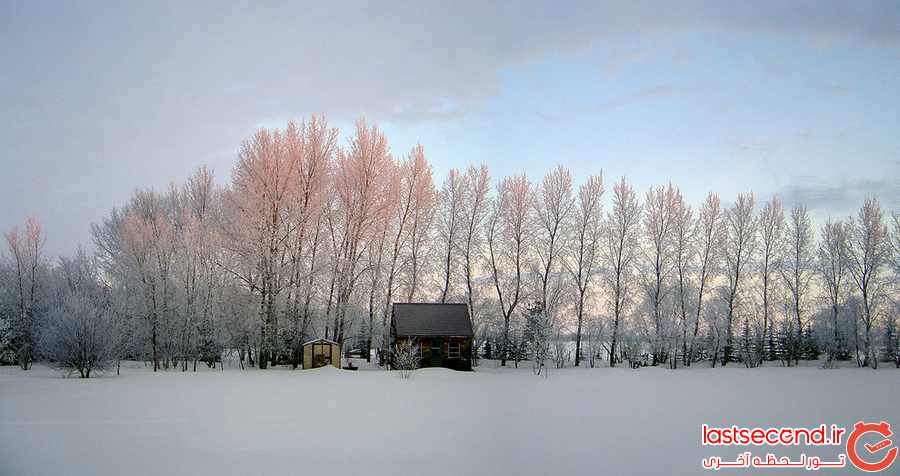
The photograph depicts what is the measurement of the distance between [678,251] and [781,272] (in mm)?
6901

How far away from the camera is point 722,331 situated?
32.7 metres

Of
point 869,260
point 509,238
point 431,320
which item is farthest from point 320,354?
point 869,260

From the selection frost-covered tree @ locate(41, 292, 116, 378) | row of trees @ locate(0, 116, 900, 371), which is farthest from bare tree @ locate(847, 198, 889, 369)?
frost-covered tree @ locate(41, 292, 116, 378)

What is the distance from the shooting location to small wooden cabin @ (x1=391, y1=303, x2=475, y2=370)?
26609mm

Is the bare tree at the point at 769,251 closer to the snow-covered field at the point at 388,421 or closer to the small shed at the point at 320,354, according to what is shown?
the snow-covered field at the point at 388,421

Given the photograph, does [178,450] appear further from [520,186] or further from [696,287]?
[696,287]

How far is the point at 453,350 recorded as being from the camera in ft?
88.6

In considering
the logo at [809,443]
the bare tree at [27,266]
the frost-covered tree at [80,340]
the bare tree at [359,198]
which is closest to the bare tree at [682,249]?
the bare tree at [359,198]

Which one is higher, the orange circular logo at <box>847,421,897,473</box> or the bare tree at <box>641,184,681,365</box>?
the bare tree at <box>641,184,681,365</box>

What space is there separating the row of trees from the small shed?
1.22 metres

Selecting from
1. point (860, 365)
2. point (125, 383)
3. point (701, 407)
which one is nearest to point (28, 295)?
point (125, 383)

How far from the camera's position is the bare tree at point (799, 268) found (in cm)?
3284

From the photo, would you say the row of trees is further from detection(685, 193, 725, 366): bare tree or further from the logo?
the logo

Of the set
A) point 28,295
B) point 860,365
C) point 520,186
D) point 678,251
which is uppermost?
point 520,186
